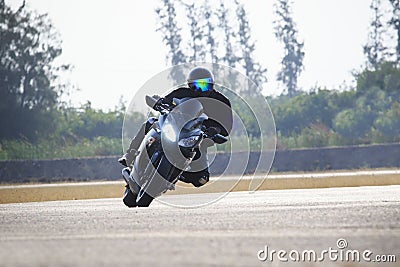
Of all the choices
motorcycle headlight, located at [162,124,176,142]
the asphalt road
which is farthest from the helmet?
the asphalt road

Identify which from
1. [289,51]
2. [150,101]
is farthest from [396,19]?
[150,101]

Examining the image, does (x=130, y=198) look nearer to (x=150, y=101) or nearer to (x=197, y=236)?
(x=150, y=101)

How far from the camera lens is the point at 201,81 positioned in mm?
15680

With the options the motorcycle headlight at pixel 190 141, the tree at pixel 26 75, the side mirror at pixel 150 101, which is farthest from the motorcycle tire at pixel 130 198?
the tree at pixel 26 75

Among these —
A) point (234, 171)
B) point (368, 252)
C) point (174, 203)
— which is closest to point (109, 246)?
point (368, 252)

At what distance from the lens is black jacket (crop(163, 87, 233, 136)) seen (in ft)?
51.2

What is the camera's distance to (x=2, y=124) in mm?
59594

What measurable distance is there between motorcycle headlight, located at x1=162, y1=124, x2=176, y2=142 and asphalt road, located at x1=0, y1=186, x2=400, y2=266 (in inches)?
41.6

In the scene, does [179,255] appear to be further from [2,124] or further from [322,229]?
[2,124]

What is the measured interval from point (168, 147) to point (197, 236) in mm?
5161

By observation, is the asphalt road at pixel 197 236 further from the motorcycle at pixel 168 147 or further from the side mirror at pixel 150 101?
the side mirror at pixel 150 101

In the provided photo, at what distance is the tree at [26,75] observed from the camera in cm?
6022

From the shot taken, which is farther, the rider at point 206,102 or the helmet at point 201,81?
the helmet at point 201,81

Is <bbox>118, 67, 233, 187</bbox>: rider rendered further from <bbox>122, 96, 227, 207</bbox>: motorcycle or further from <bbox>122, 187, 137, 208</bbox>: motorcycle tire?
<bbox>122, 187, 137, 208</bbox>: motorcycle tire
